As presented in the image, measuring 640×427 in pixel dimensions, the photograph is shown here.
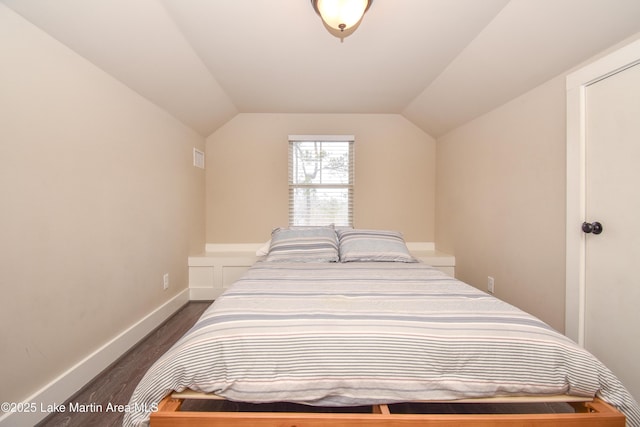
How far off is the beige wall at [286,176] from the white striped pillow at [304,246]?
0.73 m

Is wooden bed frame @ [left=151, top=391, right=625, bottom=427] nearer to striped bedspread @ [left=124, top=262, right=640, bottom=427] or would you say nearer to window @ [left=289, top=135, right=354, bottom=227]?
striped bedspread @ [left=124, top=262, right=640, bottom=427]

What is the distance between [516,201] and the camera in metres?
1.97

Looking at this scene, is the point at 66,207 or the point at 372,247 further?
the point at 372,247

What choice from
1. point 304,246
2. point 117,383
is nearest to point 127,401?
point 117,383

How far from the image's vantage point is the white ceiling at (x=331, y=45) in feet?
4.32

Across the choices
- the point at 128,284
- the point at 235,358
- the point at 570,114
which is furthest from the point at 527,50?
the point at 128,284

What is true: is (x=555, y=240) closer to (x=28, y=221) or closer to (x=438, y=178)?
(x=438, y=178)

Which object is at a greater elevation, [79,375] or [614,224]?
[614,224]

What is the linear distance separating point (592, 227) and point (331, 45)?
200 centimetres

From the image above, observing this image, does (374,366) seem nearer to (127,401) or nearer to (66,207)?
(127,401)

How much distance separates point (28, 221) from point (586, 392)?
2497 millimetres

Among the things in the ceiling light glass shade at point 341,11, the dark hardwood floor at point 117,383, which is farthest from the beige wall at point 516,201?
the dark hardwood floor at point 117,383

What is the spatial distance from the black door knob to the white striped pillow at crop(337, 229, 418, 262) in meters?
1.14

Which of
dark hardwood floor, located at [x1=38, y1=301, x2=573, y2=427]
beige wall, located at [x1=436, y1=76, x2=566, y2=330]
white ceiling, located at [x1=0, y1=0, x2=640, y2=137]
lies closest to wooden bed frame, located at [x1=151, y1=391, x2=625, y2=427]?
dark hardwood floor, located at [x1=38, y1=301, x2=573, y2=427]
